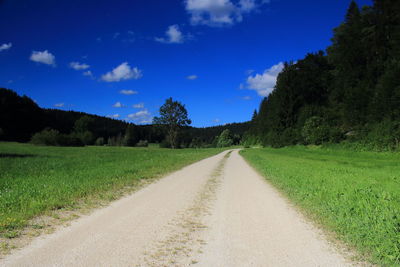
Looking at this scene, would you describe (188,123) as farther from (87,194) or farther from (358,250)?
(358,250)

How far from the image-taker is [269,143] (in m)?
65.9

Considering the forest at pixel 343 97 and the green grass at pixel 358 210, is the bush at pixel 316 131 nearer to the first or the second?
the forest at pixel 343 97

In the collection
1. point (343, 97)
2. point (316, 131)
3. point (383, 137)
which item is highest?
point (343, 97)

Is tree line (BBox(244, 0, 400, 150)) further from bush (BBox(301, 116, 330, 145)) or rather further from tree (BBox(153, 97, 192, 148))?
tree (BBox(153, 97, 192, 148))

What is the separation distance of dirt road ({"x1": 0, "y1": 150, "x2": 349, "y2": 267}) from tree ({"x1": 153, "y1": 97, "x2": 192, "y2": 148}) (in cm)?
6924

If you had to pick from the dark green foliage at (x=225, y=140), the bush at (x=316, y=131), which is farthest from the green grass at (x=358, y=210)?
the dark green foliage at (x=225, y=140)

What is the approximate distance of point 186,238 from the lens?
16.5 feet

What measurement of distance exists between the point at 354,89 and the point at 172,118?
50950 millimetres

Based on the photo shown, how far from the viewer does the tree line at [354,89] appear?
27969mm

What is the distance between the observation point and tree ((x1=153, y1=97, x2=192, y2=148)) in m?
76.4

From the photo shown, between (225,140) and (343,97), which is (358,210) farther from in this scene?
(225,140)

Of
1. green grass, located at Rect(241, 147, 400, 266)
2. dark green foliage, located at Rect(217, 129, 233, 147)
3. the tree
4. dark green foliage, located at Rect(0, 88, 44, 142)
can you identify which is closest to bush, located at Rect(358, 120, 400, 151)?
green grass, located at Rect(241, 147, 400, 266)

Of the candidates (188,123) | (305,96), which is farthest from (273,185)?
(188,123)

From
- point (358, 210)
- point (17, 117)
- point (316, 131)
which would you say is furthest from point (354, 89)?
point (17, 117)
